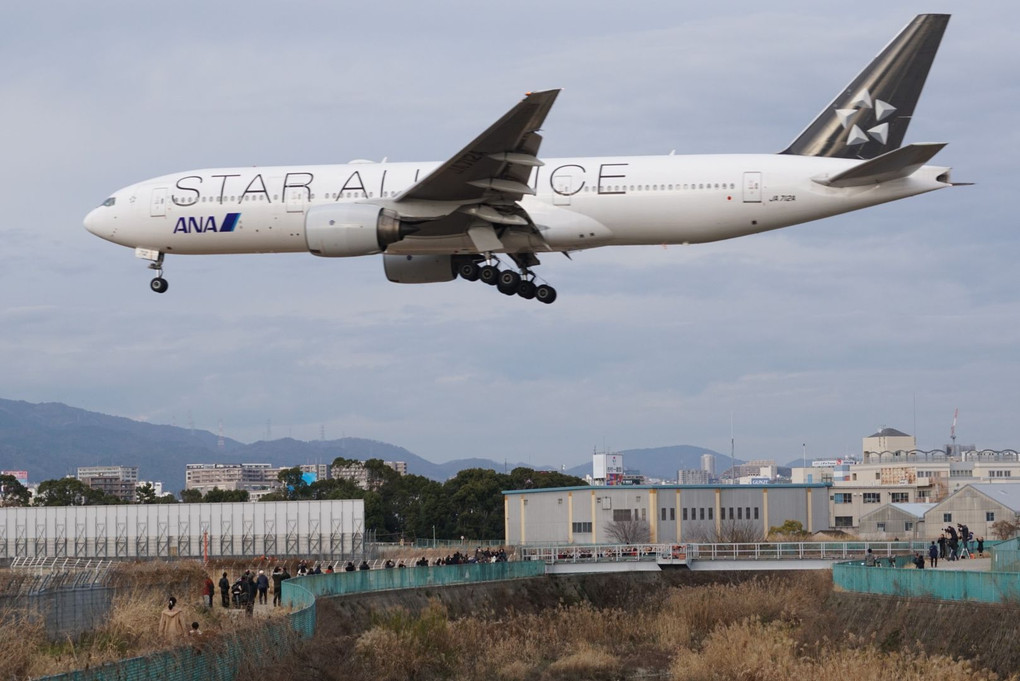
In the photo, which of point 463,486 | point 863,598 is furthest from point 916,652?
point 463,486

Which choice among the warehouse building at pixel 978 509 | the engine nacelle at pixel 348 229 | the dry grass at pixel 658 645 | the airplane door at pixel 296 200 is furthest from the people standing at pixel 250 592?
the warehouse building at pixel 978 509

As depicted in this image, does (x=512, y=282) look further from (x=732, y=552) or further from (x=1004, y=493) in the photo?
(x=1004, y=493)

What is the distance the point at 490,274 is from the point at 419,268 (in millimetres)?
2833

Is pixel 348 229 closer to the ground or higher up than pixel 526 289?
higher up

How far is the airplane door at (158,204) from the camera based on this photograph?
146ft

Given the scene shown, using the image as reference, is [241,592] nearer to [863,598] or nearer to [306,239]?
[306,239]

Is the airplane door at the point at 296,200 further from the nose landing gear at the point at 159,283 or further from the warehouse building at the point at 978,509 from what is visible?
the warehouse building at the point at 978,509

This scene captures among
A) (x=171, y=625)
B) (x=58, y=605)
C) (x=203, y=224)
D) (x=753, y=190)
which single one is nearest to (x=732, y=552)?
(x=753, y=190)

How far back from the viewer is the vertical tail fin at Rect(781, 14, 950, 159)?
43.6 metres

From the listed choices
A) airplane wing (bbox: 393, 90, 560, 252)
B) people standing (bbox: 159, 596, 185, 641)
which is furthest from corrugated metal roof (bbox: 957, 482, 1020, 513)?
people standing (bbox: 159, 596, 185, 641)

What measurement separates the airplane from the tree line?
6171 centimetres

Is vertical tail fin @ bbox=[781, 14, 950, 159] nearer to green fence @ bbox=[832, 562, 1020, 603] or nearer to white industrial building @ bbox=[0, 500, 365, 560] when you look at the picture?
green fence @ bbox=[832, 562, 1020, 603]

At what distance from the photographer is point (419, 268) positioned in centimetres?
4522

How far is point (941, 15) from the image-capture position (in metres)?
43.7
